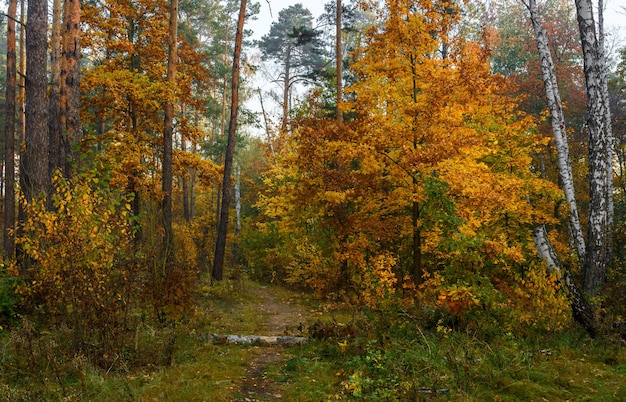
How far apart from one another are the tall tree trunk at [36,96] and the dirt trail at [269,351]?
5.53 meters

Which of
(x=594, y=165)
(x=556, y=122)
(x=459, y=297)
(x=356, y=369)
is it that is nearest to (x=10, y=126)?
(x=356, y=369)

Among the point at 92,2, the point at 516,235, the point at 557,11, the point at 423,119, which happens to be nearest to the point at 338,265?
the point at 516,235

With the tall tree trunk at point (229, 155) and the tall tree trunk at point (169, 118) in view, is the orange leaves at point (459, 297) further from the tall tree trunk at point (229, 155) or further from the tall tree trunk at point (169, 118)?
the tall tree trunk at point (229, 155)

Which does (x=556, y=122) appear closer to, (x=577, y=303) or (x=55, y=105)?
(x=577, y=303)

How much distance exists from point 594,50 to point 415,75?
318cm

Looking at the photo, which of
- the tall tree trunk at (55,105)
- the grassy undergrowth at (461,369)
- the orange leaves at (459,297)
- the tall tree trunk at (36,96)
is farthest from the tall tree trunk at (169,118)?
the orange leaves at (459,297)

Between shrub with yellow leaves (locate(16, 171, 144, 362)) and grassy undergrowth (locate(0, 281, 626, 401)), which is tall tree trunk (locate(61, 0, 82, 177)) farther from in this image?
grassy undergrowth (locate(0, 281, 626, 401))

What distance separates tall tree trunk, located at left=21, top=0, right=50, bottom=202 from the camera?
8.38m

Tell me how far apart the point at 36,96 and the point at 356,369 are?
806cm

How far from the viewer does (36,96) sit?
28.0 feet

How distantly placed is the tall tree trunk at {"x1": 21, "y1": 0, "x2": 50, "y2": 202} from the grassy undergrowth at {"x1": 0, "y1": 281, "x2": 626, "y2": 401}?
340 cm

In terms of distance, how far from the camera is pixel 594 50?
299 inches

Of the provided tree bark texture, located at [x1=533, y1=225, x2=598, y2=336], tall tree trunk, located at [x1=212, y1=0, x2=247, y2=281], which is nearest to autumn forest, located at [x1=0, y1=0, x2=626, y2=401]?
tree bark texture, located at [x1=533, y1=225, x2=598, y2=336]

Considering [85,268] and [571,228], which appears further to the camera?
[571,228]
